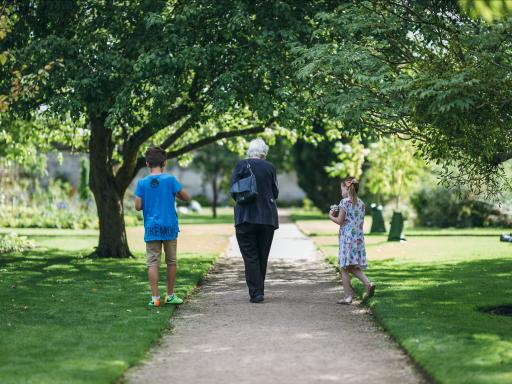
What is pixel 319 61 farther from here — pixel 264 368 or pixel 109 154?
pixel 109 154

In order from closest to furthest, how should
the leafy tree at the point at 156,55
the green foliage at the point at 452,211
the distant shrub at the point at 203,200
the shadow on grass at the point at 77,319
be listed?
the shadow on grass at the point at 77,319 → the leafy tree at the point at 156,55 → the green foliage at the point at 452,211 → the distant shrub at the point at 203,200

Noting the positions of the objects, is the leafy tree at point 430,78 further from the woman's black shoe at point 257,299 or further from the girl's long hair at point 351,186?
the woman's black shoe at point 257,299

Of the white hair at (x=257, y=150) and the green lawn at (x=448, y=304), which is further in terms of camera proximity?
the white hair at (x=257, y=150)

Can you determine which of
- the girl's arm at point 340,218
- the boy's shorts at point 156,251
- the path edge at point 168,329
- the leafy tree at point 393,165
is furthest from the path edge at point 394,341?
the leafy tree at point 393,165

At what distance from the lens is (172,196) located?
9641mm

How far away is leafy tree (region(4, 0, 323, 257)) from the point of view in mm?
12812

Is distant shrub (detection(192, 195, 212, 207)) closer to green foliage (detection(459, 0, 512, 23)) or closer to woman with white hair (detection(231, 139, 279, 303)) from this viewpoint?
woman with white hair (detection(231, 139, 279, 303))

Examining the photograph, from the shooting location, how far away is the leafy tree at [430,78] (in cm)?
837

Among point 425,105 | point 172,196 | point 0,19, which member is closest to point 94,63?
point 0,19

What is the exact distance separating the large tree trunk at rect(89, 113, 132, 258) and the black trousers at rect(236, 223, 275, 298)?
7295 millimetres

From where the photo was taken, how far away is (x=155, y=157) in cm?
962

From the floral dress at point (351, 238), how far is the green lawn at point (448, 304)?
59 cm

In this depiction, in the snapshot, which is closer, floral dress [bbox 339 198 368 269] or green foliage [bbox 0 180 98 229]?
floral dress [bbox 339 198 368 269]

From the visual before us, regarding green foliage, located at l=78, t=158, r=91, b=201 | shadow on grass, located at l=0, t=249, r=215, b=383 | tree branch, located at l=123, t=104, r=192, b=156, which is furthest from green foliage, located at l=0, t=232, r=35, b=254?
green foliage, located at l=78, t=158, r=91, b=201
